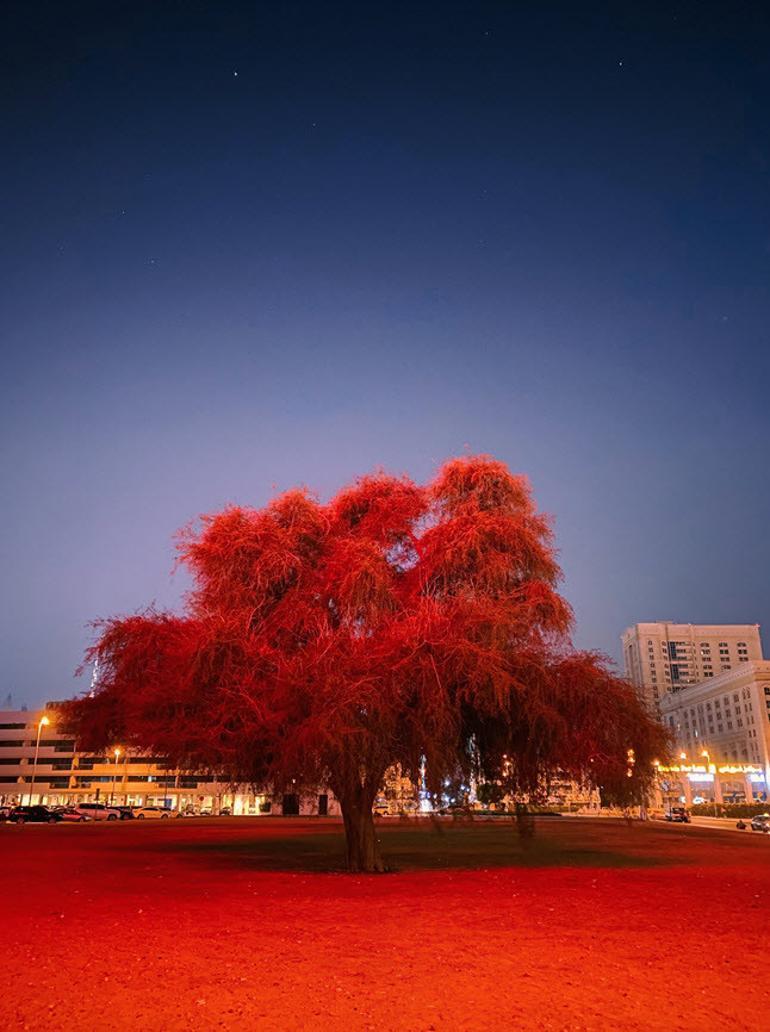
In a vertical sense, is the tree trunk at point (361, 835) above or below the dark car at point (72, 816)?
above

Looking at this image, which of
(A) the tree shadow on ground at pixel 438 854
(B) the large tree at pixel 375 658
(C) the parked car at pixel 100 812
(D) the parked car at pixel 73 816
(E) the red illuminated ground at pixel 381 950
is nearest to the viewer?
(E) the red illuminated ground at pixel 381 950

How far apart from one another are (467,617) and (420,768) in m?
3.98

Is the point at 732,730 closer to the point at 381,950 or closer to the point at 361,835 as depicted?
the point at 361,835

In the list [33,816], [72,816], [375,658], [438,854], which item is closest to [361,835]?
[375,658]

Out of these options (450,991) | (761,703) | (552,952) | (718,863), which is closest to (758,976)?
(552,952)

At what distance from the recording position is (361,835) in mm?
23656

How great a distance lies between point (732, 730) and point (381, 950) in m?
172

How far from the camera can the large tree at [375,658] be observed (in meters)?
19.8

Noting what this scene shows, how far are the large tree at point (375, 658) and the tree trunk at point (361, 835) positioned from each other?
0.20ft

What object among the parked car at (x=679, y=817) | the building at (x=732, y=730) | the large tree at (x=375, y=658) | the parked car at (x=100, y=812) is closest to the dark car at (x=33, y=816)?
the parked car at (x=100, y=812)

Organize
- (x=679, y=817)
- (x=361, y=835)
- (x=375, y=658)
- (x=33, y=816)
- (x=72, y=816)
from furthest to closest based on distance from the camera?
(x=72, y=816), (x=679, y=817), (x=33, y=816), (x=361, y=835), (x=375, y=658)

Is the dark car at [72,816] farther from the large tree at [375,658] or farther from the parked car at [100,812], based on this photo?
the large tree at [375,658]

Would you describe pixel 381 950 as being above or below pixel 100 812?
above

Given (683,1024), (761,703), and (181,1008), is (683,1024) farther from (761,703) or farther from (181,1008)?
(761,703)
